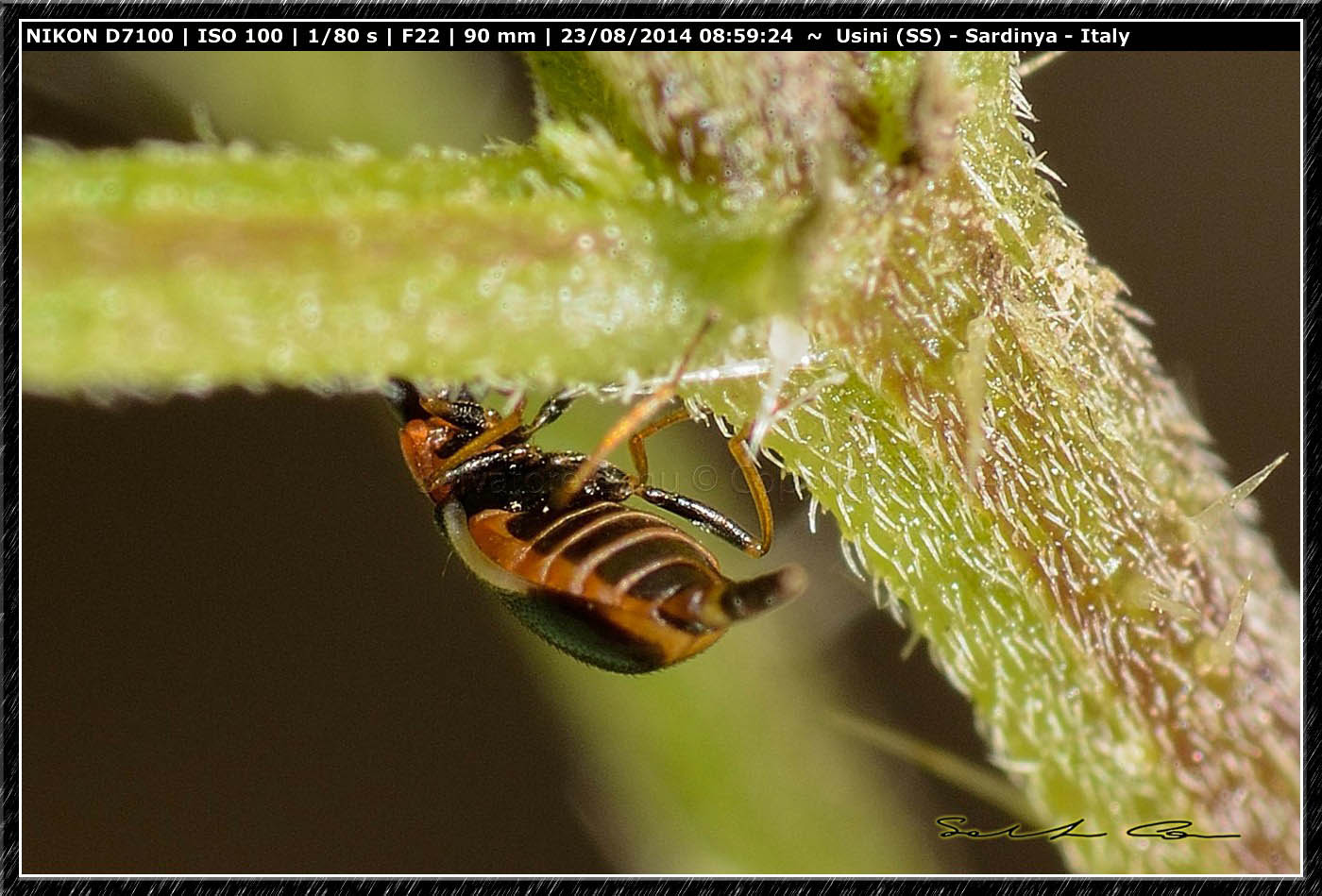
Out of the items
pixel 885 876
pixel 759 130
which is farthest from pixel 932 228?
pixel 885 876

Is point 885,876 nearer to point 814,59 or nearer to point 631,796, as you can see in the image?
point 631,796

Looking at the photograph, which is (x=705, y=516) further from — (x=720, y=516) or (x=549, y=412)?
(x=549, y=412)

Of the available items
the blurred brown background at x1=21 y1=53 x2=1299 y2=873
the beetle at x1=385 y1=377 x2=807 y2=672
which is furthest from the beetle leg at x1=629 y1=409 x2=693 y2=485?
the blurred brown background at x1=21 y1=53 x2=1299 y2=873

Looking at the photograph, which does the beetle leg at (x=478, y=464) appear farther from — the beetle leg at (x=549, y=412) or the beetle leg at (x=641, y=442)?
the beetle leg at (x=641, y=442)
